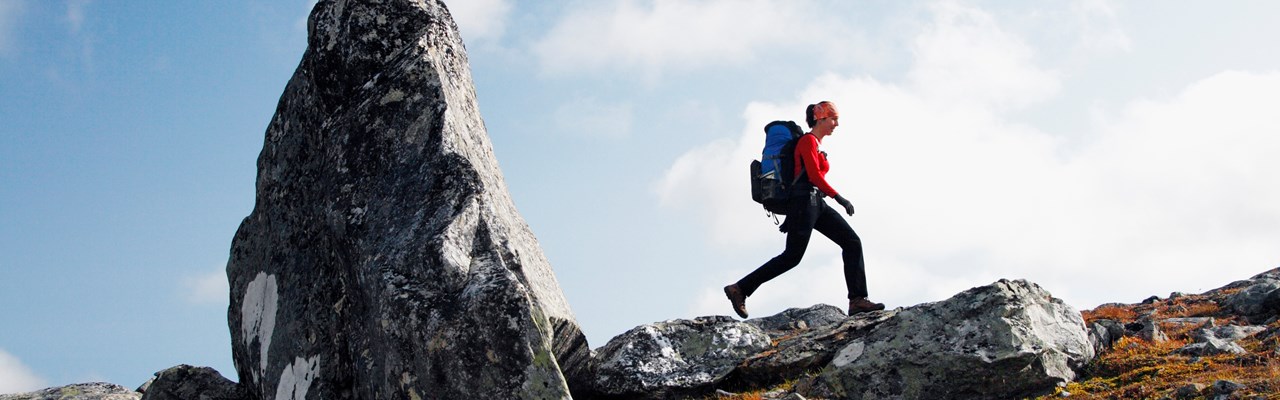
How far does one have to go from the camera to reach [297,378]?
14.3 m

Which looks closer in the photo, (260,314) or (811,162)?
(260,314)

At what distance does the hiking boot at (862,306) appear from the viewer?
55.1 ft

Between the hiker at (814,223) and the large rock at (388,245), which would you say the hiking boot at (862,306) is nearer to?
the hiker at (814,223)

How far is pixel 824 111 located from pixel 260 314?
30.9ft

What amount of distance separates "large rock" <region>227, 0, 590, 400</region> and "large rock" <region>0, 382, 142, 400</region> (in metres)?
3.13

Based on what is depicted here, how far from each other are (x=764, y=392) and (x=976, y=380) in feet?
9.04

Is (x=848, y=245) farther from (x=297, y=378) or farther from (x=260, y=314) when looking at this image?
(x=260, y=314)

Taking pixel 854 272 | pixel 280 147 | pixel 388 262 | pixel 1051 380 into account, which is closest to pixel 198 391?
pixel 280 147

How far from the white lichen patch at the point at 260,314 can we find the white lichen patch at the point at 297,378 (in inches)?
24.3

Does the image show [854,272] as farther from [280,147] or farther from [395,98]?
[280,147]

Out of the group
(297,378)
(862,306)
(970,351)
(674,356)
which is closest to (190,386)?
(297,378)

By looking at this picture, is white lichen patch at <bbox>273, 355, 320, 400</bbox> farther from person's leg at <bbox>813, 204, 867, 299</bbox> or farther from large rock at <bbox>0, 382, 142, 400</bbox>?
person's leg at <bbox>813, 204, 867, 299</bbox>

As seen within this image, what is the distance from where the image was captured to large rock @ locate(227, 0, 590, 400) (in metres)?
12.2

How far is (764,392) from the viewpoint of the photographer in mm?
14031
